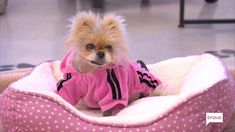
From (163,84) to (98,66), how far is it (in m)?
0.39

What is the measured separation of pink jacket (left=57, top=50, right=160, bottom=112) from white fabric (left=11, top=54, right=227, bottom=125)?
0.15 ft

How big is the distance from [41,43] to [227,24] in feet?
4.68

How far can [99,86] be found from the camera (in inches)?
60.5

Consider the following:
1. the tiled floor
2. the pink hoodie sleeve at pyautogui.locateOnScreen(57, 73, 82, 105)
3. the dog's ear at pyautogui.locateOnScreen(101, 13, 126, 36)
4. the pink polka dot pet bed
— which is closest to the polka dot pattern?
the pink polka dot pet bed

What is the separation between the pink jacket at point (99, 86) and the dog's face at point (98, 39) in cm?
6

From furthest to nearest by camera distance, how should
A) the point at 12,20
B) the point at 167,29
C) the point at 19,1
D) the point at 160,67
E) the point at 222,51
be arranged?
the point at 19,1
the point at 12,20
the point at 167,29
the point at 222,51
the point at 160,67

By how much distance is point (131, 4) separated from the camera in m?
4.22

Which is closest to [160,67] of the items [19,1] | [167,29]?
[167,29]

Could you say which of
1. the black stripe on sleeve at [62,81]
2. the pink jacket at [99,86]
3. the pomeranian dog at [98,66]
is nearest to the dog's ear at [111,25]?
the pomeranian dog at [98,66]

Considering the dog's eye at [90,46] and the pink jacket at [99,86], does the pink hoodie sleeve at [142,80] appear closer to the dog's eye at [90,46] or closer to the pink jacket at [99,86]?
the pink jacket at [99,86]

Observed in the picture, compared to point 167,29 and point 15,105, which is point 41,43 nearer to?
point 167,29

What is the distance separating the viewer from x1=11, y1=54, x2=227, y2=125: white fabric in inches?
53.2

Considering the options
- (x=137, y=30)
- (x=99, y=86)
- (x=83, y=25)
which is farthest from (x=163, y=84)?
(x=137, y=30)

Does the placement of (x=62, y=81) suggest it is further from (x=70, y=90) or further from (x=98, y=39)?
(x=98, y=39)
